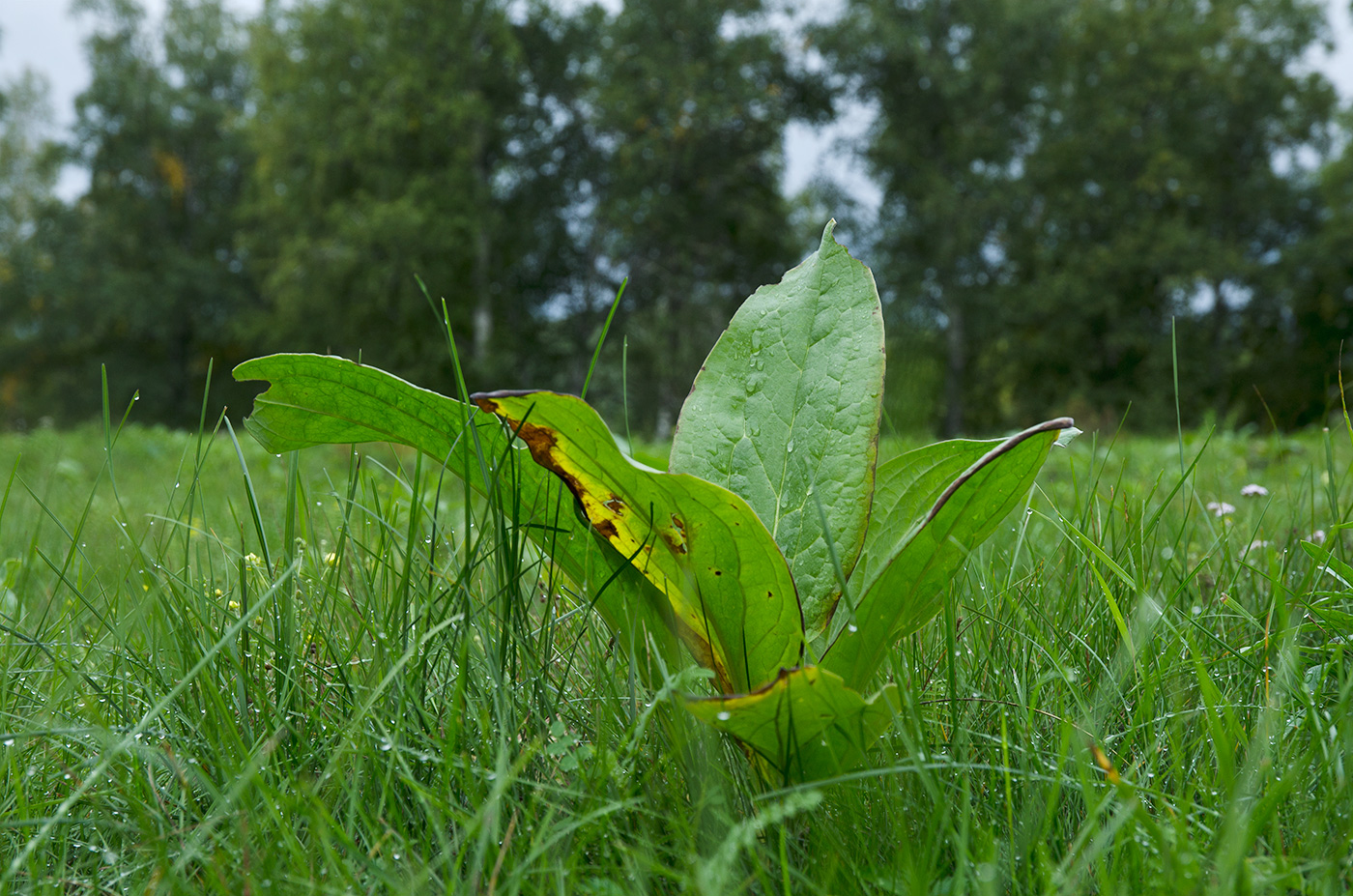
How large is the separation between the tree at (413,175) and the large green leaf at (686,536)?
54.8 feet

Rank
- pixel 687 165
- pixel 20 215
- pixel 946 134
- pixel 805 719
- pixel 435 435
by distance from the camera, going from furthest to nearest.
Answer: pixel 20 215, pixel 946 134, pixel 687 165, pixel 435 435, pixel 805 719

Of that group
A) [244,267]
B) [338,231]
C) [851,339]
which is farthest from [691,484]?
[244,267]

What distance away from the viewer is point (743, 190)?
60.6 ft

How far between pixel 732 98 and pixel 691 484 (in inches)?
706

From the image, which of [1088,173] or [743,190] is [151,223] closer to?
[743,190]

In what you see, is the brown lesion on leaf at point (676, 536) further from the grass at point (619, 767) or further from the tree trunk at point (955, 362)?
the tree trunk at point (955, 362)

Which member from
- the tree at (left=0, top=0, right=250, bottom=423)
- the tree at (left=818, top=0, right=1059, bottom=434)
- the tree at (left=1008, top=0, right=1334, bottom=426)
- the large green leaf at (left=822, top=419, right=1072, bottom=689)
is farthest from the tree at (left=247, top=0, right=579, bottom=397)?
the large green leaf at (left=822, top=419, right=1072, bottom=689)

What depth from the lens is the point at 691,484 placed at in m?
0.69

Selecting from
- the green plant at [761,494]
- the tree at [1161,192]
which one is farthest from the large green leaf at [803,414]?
the tree at [1161,192]

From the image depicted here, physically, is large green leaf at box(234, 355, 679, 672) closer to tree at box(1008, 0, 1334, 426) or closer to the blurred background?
the blurred background

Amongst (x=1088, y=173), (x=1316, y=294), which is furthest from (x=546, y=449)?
(x=1316, y=294)

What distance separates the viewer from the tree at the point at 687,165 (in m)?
16.9

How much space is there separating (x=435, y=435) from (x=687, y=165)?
59.0ft

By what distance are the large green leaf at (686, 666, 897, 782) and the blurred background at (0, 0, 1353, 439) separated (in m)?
15.9
